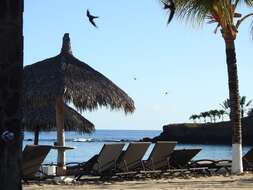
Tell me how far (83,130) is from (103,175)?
14.9 ft

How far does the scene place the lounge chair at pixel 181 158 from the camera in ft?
46.3

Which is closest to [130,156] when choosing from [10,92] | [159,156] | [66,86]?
[159,156]

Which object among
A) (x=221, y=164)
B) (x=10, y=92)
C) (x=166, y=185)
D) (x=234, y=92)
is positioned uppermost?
(x=234, y=92)

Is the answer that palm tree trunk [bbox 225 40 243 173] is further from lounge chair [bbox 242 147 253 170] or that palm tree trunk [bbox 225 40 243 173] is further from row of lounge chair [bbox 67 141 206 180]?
row of lounge chair [bbox 67 141 206 180]

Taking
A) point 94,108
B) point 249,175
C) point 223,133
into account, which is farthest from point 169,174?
point 223,133

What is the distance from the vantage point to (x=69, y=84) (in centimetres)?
1475

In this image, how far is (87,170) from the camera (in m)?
12.7

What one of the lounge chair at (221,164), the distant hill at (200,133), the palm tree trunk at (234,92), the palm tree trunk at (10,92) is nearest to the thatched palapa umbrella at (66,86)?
the lounge chair at (221,164)

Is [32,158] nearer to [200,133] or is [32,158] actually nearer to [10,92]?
[10,92]

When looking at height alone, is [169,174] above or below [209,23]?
below

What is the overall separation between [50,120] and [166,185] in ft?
17.4

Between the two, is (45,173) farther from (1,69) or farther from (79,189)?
(1,69)

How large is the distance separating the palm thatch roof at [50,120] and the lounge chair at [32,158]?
3942mm

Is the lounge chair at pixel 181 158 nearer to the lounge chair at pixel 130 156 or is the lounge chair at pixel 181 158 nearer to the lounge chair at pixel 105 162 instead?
the lounge chair at pixel 130 156
